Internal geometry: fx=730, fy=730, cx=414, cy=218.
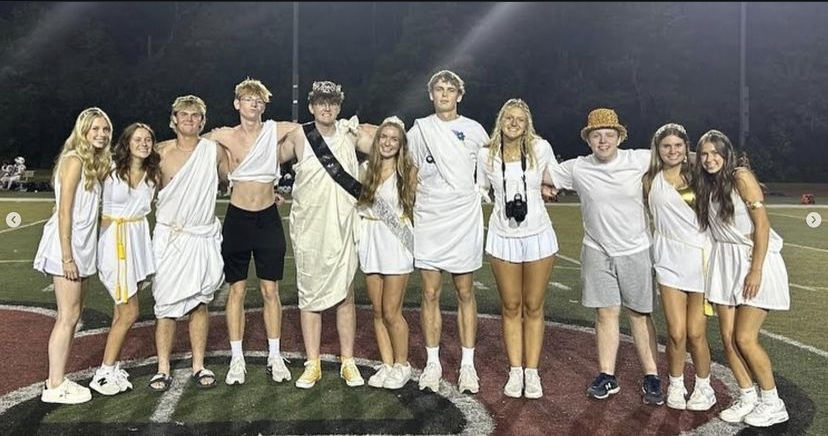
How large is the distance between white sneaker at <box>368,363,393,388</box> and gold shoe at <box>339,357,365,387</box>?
2.7 inches

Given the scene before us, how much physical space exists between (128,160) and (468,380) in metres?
2.61

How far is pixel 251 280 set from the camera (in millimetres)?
9438

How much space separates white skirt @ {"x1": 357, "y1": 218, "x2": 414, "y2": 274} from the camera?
472 cm

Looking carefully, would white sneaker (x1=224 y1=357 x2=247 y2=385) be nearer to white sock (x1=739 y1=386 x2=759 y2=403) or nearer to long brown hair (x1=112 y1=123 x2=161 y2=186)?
long brown hair (x1=112 y1=123 x2=161 y2=186)

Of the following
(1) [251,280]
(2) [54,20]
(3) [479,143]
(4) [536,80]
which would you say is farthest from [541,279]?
(2) [54,20]

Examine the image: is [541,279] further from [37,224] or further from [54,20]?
[54,20]

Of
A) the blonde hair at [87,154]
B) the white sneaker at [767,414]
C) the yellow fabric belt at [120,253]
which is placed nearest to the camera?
the white sneaker at [767,414]

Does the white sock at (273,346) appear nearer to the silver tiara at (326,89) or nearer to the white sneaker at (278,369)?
the white sneaker at (278,369)

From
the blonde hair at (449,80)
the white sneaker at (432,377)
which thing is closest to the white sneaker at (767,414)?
the white sneaker at (432,377)

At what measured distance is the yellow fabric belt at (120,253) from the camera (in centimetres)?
462

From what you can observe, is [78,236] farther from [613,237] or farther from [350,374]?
[613,237]

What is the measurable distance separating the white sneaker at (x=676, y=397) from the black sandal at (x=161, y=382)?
127 inches

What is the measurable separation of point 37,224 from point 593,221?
15.1 metres

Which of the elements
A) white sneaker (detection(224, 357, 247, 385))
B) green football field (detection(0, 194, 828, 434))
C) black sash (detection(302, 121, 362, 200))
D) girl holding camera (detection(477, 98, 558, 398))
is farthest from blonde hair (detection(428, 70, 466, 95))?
white sneaker (detection(224, 357, 247, 385))
